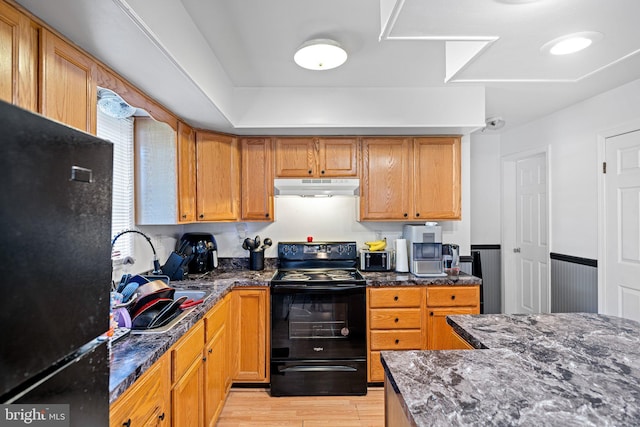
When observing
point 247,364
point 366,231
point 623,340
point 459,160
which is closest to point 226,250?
point 247,364

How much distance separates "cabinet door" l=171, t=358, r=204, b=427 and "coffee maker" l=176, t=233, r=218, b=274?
1.16m

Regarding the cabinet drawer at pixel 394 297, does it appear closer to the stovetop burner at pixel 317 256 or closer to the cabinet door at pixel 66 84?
the stovetop burner at pixel 317 256

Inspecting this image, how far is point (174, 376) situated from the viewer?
1452mm

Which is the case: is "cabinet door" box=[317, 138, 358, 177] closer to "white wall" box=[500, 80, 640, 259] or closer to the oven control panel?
the oven control panel

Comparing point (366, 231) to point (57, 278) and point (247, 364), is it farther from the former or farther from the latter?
point (57, 278)

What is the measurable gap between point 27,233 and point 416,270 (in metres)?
2.66

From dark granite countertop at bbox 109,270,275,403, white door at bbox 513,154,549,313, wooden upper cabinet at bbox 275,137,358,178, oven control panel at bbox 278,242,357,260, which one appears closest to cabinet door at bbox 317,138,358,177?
wooden upper cabinet at bbox 275,137,358,178

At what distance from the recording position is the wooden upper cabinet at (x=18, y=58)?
99 cm

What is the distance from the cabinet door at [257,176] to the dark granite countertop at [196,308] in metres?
0.58

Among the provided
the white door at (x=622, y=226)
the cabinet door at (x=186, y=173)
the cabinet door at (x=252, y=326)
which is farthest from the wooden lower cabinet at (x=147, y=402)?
the white door at (x=622, y=226)

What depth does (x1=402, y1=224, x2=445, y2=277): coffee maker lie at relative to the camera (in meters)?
2.75

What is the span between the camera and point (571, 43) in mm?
1342

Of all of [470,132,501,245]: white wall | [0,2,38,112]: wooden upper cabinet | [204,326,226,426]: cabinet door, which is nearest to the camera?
[0,2,38,112]: wooden upper cabinet

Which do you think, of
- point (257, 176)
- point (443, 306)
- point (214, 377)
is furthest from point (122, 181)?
point (443, 306)
